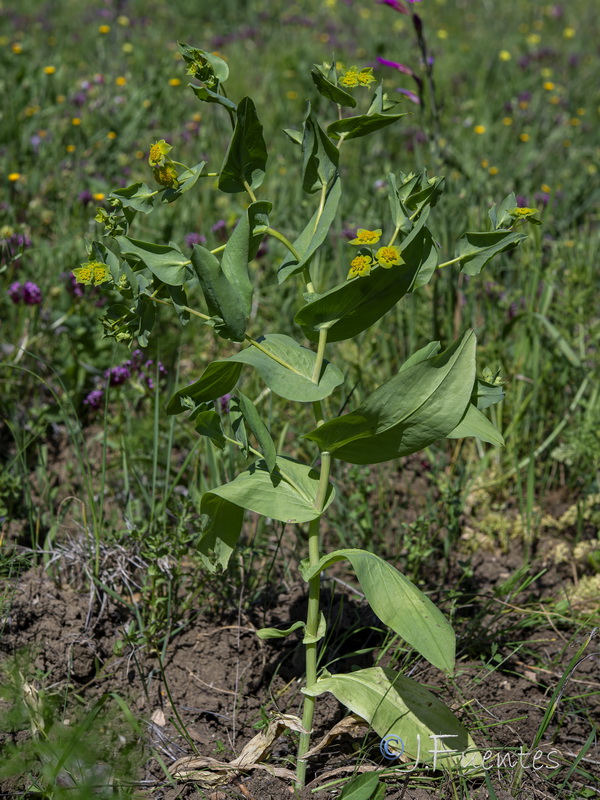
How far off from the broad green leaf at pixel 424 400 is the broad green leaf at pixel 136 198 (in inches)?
19.9

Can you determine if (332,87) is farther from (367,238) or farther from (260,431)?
(260,431)

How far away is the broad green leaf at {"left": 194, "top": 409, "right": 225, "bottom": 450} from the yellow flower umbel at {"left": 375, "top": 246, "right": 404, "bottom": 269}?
1.32ft

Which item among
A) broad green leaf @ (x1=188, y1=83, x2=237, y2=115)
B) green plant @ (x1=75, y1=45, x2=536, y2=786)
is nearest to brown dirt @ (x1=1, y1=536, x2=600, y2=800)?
green plant @ (x1=75, y1=45, x2=536, y2=786)

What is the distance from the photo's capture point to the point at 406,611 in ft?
4.28

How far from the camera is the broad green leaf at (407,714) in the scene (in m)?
1.46

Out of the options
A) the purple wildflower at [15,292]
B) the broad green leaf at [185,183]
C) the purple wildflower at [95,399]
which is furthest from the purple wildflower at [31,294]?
the broad green leaf at [185,183]

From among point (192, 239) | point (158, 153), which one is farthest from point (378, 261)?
point (192, 239)

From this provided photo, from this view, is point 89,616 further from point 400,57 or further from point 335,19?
point 335,19

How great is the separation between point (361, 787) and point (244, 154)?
3.73 feet

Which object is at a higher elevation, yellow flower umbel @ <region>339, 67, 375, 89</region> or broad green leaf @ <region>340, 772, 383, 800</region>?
yellow flower umbel @ <region>339, 67, 375, 89</region>

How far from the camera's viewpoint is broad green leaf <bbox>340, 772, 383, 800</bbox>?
138cm

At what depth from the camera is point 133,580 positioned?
1933 millimetres

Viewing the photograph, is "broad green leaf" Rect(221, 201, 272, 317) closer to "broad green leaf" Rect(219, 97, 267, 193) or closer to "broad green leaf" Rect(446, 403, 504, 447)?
"broad green leaf" Rect(219, 97, 267, 193)

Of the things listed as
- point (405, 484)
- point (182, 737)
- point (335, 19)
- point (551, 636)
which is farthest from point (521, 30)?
point (182, 737)
